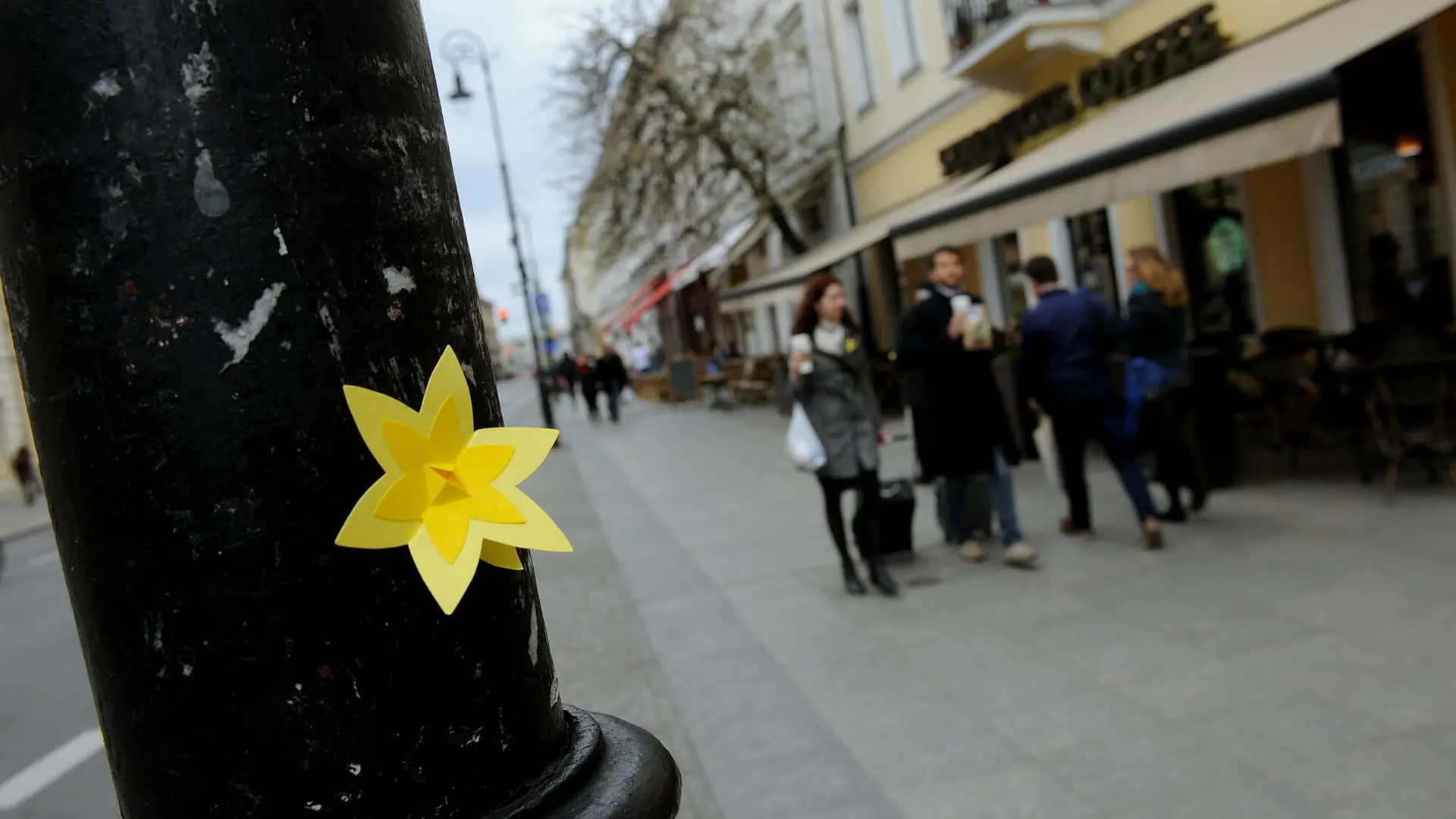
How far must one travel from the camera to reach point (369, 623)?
840 millimetres

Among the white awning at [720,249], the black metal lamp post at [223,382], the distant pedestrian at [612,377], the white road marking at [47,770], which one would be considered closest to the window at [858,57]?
the white awning at [720,249]

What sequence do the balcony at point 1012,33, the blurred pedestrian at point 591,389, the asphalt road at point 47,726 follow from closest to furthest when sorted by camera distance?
the asphalt road at point 47,726 < the balcony at point 1012,33 < the blurred pedestrian at point 591,389

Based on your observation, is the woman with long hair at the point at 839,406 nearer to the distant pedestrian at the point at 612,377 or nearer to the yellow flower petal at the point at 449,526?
the yellow flower petal at the point at 449,526

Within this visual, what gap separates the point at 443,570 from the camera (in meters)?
0.86

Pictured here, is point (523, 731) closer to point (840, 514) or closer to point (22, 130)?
point (22, 130)

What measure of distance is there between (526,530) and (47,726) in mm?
6489

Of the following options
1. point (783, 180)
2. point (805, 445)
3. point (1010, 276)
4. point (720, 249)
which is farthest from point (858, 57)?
point (805, 445)

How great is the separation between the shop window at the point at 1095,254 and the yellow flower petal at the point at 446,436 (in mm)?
13780

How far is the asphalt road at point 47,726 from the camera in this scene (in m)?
→ 4.78

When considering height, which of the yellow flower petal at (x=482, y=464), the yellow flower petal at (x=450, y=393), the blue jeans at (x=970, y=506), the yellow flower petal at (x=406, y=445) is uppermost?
the yellow flower petal at (x=450, y=393)

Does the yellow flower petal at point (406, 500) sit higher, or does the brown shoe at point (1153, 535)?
the yellow flower petal at point (406, 500)

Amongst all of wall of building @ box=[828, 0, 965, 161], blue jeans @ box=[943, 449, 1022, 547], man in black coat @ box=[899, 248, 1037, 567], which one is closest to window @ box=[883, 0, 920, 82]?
wall of building @ box=[828, 0, 965, 161]

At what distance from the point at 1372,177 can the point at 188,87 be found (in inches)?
458

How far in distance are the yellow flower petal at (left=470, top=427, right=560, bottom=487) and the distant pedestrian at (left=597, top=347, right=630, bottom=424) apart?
2399 cm
